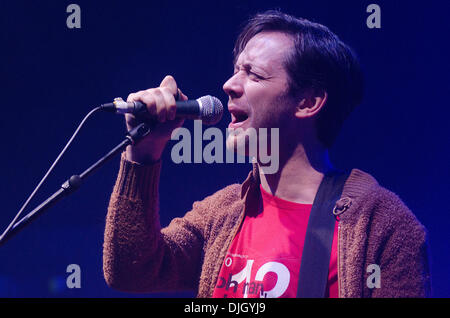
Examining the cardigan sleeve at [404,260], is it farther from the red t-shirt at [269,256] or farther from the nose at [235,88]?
the nose at [235,88]

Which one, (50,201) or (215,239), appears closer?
(50,201)

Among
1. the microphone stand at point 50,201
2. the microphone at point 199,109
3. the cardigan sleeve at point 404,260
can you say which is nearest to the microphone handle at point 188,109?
the microphone at point 199,109

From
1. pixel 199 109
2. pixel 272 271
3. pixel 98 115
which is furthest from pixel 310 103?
pixel 98 115

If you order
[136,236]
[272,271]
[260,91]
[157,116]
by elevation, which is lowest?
→ [272,271]

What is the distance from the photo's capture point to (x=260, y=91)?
162 centimetres

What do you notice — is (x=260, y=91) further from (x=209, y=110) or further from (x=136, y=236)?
(x=136, y=236)

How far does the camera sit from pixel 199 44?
250cm

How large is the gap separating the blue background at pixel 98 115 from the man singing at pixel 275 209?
0.61m

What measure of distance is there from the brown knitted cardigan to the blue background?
2.57 ft

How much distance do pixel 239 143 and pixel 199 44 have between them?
1.08 m

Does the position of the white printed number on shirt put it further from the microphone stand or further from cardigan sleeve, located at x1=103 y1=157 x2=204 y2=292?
the microphone stand

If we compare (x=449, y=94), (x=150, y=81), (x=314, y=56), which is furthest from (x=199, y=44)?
(x=449, y=94)

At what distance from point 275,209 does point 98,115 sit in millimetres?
1378
